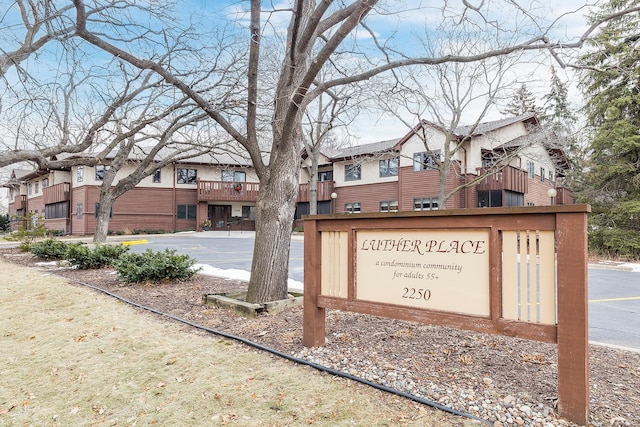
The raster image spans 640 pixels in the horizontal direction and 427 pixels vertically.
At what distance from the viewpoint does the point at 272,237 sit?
6.38 m

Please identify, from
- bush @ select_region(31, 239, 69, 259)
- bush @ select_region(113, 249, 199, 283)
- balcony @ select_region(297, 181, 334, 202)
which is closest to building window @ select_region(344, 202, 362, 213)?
balcony @ select_region(297, 181, 334, 202)

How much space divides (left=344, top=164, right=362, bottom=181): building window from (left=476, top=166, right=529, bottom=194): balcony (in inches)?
335

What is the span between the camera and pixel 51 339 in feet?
17.5

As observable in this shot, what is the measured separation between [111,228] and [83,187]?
3.63 meters

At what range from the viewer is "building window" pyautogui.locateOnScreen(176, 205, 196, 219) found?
3394 cm

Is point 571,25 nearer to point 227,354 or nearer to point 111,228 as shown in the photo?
point 227,354

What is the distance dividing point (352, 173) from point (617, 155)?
16069mm

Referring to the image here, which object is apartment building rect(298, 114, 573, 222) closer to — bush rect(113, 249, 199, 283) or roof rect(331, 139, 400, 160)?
roof rect(331, 139, 400, 160)

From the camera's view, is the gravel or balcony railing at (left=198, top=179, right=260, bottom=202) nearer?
the gravel

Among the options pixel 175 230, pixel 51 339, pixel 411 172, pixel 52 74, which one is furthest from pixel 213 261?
pixel 175 230

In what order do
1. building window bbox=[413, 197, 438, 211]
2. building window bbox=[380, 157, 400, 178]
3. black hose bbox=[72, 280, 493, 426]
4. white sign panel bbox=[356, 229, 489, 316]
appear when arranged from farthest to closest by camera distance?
building window bbox=[380, 157, 400, 178] → building window bbox=[413, 197, 438, 211] → white sign panel bbox=[356, 229, 489, 316] → black hose bbox=[72, 280, 493, 426]

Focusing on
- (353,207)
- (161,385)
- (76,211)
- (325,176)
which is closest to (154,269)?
(161,385)

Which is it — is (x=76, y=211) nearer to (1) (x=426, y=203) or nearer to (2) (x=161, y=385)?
(1) (x=426, y=203)

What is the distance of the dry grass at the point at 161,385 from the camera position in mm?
3168
